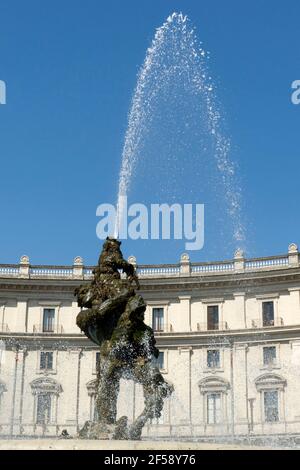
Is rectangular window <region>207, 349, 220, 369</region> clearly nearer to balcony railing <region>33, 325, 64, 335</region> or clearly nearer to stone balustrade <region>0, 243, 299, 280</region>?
stone balustrade <region>0, 243, 299, 280</region>

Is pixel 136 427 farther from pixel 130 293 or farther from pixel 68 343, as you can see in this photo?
pixel 68 343

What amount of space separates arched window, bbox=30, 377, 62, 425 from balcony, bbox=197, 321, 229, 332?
1058 cm

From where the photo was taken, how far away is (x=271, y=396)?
5331 centimetres

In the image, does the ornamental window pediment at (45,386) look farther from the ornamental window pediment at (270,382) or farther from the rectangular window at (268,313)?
the rectangular window at (268,313)

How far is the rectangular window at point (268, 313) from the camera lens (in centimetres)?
Result: 5512

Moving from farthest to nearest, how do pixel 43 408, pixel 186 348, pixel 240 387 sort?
pixel 186 348 < pixel 43 408 < pixel 240 387

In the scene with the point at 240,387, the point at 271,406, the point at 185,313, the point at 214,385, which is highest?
the point at 185,313

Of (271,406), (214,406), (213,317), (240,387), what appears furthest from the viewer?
(213,317)

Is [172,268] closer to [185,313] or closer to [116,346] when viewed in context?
[185,313]

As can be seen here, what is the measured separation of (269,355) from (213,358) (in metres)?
3.92

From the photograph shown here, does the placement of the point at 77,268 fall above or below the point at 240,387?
above

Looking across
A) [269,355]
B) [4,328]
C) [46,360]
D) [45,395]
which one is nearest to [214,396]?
[269,355]

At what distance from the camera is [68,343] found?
56.8 m
